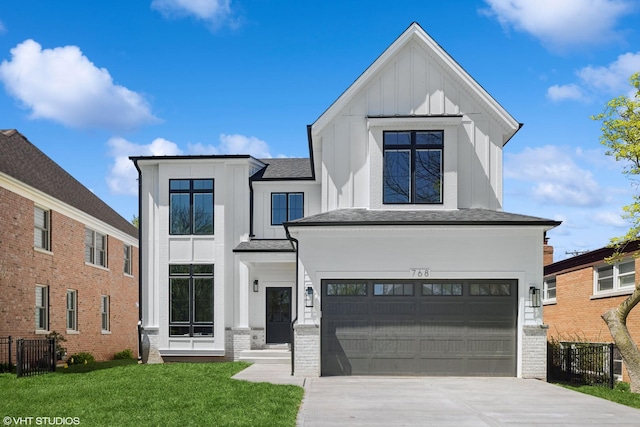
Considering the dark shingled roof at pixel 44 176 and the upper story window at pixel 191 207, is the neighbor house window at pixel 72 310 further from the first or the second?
the upper story window at pixel 191 207

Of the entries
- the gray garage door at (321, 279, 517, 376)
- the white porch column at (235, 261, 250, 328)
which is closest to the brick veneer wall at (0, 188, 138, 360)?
the white porch column at (235, 261, 250, 328)

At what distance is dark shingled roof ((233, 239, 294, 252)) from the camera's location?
895 inches

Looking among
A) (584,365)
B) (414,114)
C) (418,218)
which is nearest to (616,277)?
(584,365)

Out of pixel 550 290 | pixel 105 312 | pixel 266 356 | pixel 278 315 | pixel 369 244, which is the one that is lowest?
pixel 266 356

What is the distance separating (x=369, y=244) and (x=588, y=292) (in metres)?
9.27

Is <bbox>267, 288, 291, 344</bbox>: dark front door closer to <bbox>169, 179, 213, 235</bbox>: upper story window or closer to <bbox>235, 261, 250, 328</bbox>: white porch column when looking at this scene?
<bbox>235, 261, 250, 328</bbox>: white porch column

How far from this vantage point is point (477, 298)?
1795 centimetres

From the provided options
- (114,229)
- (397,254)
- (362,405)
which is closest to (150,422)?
(362,405)

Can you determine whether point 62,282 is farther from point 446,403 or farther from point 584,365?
point 584,365

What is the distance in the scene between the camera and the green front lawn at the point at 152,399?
10.9 m

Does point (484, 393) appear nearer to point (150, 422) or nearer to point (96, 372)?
point (150, 422)

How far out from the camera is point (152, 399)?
42.5 feet

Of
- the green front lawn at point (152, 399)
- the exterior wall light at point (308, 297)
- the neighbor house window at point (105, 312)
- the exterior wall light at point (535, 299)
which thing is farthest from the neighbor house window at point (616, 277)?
the neighbor house window at point (105, 312)

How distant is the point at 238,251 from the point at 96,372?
592 centimetres
